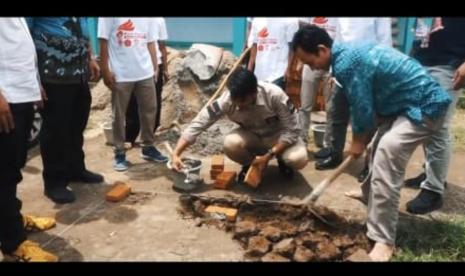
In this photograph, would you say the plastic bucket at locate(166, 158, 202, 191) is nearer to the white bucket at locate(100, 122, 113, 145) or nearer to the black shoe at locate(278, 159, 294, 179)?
the black shoe at locate(278, 159, 294, 179)

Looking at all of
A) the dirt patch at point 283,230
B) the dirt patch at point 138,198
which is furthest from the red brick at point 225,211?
the dirt patch at point 138,198

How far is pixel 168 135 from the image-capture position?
18.4 ft

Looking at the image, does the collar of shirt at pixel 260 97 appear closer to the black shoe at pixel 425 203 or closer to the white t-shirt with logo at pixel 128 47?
the white t-shirt with logo at pixel 128 47

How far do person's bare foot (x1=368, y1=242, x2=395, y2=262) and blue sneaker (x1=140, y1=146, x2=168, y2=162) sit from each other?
2.53 metres

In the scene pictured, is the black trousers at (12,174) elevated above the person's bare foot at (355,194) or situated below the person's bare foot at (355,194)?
above

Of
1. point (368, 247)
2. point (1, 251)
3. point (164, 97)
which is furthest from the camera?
point (164, 97)

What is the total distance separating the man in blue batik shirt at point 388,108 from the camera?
304cm

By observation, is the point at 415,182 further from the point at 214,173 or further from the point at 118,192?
the point at 118,192

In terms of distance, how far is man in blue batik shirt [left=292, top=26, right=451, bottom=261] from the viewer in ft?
9.96

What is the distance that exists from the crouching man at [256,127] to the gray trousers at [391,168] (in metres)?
1.09

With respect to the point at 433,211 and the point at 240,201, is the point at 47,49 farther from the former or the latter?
the point at 433,211

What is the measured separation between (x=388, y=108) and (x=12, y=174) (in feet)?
7.91

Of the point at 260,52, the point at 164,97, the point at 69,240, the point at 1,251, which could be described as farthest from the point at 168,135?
the point at 1,251

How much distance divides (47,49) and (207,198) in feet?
5.62
